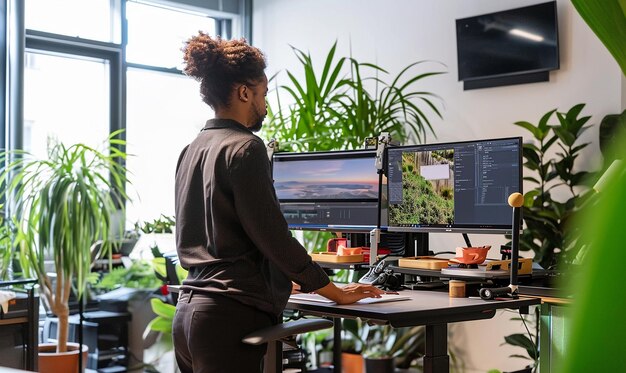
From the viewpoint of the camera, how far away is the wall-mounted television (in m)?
4.55

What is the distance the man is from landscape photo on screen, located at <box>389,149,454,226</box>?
28.4 inches

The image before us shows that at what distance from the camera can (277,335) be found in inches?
86.2

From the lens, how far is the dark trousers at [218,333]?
2.18 meters

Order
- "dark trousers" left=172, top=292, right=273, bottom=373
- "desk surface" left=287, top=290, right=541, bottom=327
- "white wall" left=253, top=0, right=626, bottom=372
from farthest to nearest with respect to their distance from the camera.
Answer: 1. "white wall" left=253, top=0, right=626, bottom=372
2. "desk surface" left=287, top=290, right=541, bottom=327
3. "dark trousers" left=172, top=292, right=273, bottom=373

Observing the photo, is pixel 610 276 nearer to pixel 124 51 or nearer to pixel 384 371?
pixel 384 371

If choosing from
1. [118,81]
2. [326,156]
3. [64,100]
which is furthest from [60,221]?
[326,156]

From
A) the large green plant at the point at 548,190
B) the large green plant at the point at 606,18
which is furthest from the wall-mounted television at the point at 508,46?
the large green plant at the point at 606,18

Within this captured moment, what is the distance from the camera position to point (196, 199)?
2.35 meters

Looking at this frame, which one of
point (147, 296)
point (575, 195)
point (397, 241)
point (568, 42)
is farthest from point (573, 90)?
point (147, 296)

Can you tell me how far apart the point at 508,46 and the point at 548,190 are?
899 mm

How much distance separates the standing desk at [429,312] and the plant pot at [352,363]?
96.1 inches

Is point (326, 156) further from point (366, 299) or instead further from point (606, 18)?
point (606, 18)

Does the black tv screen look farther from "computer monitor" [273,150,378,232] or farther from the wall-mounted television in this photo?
"computer monitor" [273,150,378,232]

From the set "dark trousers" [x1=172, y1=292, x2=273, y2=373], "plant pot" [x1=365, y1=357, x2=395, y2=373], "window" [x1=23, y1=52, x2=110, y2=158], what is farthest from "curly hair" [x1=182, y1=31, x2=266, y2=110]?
"window" [x1=23, y1=52, x2=110, y2=158]
